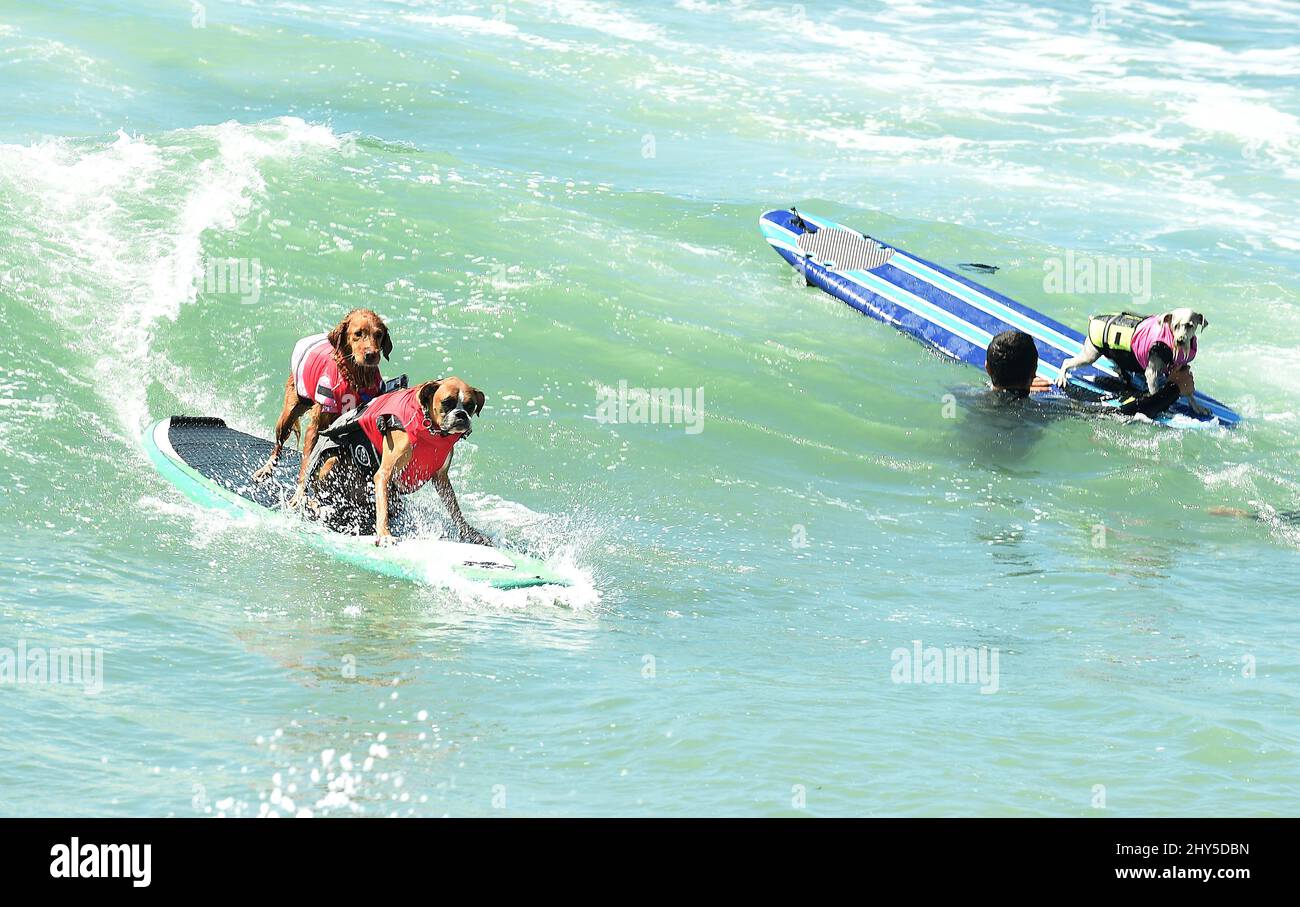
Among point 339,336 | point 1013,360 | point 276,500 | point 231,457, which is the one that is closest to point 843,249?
point 1013,360

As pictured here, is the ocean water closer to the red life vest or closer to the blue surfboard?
the blue surfboard

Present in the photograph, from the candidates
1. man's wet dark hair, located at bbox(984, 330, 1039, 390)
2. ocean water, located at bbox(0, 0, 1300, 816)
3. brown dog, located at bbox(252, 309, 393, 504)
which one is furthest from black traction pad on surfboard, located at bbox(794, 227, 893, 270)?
brown dog, located at bbox(252, 309, 393, 504)

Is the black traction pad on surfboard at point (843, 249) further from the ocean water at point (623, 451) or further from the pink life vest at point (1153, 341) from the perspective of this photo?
the pink life vest at point (1153, 341)

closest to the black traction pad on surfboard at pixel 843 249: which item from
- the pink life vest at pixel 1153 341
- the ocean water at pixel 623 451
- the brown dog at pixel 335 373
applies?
the ocean water at pixel 623 451

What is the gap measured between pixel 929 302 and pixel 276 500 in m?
8.25

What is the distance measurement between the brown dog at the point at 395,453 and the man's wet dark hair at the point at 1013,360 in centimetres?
617

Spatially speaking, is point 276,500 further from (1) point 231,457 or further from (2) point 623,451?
(2) point 623,451

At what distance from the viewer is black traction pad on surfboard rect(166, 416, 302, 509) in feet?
31.9

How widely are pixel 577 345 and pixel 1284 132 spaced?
17.8 m

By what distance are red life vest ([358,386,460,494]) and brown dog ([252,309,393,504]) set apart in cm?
38

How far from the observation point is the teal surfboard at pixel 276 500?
865cm

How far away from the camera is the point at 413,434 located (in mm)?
8273
